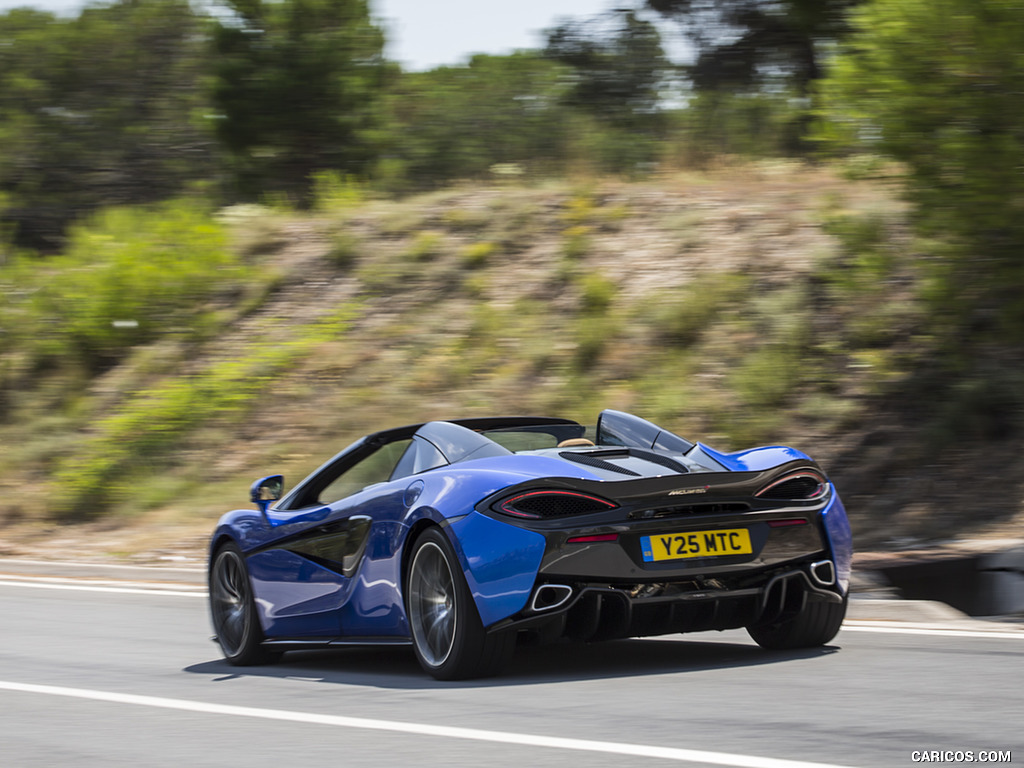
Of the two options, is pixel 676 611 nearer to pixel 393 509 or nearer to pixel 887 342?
pixel 393 509

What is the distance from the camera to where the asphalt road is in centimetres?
407

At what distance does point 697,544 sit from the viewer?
5250mm

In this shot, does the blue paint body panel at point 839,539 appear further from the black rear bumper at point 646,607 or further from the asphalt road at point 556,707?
the asphalt road at point 556,707

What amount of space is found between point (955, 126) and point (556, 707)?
7959mm

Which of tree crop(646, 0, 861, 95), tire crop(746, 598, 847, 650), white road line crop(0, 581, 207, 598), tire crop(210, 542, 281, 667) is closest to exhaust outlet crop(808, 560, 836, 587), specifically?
tire crop(746, 598, 847, 650)

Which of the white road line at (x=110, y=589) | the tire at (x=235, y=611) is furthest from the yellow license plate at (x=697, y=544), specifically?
the white road line at (x=110, y=589)

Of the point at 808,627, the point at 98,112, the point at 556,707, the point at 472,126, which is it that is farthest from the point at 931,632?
the point at 98,112

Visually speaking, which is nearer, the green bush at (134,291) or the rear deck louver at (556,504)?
the rear deck louver at (556,504)

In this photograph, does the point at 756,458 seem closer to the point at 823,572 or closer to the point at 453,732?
the point at 823,572

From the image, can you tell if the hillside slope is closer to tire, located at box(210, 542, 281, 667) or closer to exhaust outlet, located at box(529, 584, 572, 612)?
tire, located at box(210, 542, 281, 667)

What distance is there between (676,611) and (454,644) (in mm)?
898

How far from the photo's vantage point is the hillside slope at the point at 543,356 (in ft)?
40.7

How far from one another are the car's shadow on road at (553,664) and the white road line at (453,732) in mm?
621

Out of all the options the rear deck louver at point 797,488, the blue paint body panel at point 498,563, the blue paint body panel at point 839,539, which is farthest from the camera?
the blue paint body panel at point 839,539
